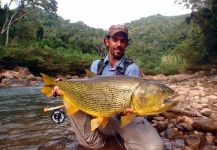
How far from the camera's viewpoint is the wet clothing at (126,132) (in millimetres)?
2992

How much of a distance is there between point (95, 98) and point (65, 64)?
78.3ft

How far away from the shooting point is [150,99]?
92.7 inches

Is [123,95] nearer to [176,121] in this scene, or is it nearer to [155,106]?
[155,106]

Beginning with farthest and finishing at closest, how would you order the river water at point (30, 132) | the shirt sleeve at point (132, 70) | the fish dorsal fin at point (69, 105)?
1. the river water at point (30, 132)
2. the shirt sleeve at point (132, 70)
3. the fish dorsal fin at point (69, 105)

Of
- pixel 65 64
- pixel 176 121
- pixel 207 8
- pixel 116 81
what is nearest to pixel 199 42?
pixel 207 8

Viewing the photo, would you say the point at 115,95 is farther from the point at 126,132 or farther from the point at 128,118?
the point at 126,132

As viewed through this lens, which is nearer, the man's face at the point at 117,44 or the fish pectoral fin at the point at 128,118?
the fish pectoral fin at the point at 128,118

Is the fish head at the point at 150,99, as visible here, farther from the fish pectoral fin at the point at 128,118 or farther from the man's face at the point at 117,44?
the man's face at the point at 117,44

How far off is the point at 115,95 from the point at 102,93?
0.16 meters

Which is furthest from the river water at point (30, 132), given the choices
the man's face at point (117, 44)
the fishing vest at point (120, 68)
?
the man's face at point (117, 44)

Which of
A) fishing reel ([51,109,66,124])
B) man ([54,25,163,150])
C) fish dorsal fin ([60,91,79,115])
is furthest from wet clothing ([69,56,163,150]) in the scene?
fishing reel ([51,109,66,124])

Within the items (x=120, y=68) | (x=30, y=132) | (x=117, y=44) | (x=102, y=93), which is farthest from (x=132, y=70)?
(x=30, y=132)

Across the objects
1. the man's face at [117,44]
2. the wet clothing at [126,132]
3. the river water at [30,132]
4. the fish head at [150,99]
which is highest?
the man's face at [117,44]

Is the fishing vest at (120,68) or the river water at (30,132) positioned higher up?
the fishing vest at (120,68)
